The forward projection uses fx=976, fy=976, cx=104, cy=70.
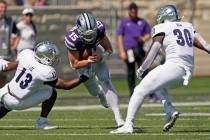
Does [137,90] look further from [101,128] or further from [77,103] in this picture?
[77,103]

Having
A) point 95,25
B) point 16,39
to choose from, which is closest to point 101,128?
point 95,25

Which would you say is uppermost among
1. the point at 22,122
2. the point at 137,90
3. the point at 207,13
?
the point at 137,90

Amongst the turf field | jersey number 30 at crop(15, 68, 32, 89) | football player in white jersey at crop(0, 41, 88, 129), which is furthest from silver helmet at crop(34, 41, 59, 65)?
the turf field

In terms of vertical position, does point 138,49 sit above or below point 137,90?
below

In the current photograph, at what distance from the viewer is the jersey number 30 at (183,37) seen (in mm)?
11414

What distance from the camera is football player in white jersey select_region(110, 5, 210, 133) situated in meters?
11.1

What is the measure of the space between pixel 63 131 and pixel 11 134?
68 centimetres

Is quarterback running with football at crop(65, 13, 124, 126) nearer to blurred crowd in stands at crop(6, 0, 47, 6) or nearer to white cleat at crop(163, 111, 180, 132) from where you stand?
white cleat at crop(163, 111, 180, 132)

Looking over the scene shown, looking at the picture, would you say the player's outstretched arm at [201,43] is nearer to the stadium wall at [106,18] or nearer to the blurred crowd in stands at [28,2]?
the stadium wall at [106,18]

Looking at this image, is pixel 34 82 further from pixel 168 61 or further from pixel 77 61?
pixel 168 61

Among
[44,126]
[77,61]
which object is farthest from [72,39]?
[44,126]

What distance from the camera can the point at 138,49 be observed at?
18.2m

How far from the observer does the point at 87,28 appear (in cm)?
1156

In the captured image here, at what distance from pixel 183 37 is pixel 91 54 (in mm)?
1226
